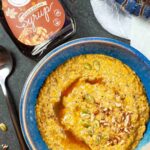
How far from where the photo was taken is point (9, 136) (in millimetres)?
1348

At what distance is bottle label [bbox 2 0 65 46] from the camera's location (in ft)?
4.20

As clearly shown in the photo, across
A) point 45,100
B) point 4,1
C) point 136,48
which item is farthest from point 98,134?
point 4,1

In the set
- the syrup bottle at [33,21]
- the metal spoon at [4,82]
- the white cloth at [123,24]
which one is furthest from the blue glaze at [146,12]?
the metal spoon at [4,82]

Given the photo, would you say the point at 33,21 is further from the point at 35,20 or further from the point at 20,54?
the point at 20,54

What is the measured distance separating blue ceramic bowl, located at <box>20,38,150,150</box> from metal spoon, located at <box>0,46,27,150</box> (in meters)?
0.06

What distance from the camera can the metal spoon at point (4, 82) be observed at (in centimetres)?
130

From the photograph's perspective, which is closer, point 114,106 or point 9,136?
point 114,106

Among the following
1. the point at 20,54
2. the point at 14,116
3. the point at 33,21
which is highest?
the point at 33,21

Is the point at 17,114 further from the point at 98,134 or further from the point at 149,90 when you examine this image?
the point at 149,90

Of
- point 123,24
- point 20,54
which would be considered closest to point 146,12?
point 123,24

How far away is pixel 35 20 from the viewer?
4.22ft

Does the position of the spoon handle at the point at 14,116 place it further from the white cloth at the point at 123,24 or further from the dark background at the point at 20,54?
the white cloth at the point at 123,24

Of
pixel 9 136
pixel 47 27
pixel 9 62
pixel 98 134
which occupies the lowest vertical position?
pixel 9 136

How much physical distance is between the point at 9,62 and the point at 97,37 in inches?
11.5
